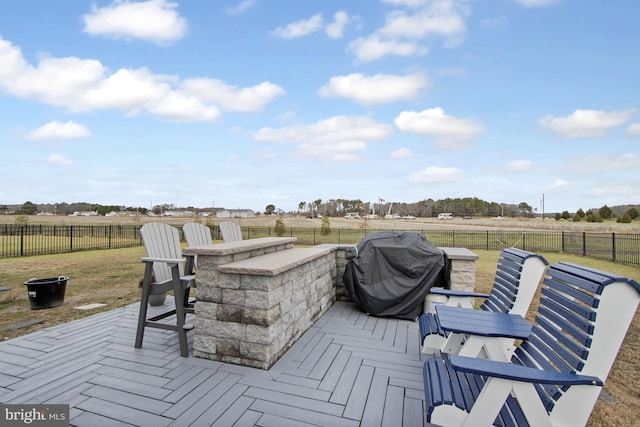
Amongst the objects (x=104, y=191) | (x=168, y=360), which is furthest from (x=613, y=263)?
(x=104, y=191)

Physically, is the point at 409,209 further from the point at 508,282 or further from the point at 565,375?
the point at 565,375

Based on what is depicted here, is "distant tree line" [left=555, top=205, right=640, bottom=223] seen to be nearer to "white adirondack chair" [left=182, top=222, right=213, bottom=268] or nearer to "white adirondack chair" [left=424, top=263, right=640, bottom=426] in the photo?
"white adirondack chair" [left=424, top=263, right=640, bottom=426]

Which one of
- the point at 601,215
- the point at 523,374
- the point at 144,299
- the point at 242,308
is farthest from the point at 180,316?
the point at 601,215

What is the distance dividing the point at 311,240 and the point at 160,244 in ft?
45.4

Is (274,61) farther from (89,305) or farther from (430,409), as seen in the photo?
(430,409)

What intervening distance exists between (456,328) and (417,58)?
7733mm

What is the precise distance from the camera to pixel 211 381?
7.56ft

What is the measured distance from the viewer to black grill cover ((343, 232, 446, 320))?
3789 mm

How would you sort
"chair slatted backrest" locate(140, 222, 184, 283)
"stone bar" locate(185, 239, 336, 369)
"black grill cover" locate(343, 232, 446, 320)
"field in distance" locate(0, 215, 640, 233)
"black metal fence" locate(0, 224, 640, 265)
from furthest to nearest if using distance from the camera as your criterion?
"field in distance" locate(0, 215, 640, 233) < "black metal fence" locate(0, 224, 640, 265) < "black grill cover" locate(343, 232, 446, 320) < "chair slatted backrest" locate(140, 222, 184, 283) < "stone bar" locate(185, 239, 336, 369)

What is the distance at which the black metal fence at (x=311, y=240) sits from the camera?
38.1ft

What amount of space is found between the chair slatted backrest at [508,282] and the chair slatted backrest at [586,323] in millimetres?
665

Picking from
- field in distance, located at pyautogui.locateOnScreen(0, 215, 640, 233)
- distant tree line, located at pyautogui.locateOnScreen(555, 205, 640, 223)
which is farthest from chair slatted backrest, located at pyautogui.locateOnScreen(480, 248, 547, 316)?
distant tree line, located at pyautogui.locateOnScreen(555, 205, 640, 223)

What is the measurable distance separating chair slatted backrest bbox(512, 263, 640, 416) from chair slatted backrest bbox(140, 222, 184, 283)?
2.86 metres

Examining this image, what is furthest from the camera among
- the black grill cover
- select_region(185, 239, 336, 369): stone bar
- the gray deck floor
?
the black grill cover
